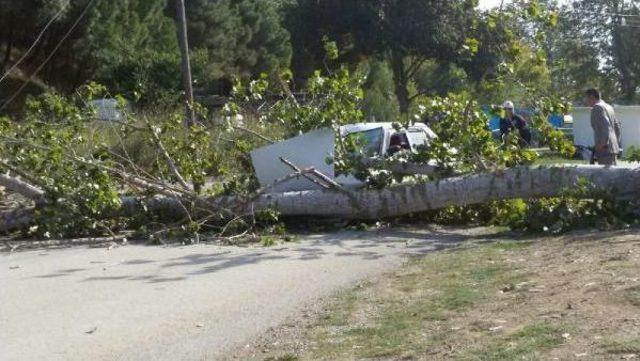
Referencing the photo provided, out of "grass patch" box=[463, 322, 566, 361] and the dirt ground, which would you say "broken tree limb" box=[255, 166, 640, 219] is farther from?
"grass patch" box=[463, 322, 566, 361]

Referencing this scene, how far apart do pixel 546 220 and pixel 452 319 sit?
17.1ft

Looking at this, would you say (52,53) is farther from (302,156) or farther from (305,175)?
(305,175)

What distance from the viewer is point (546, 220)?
484 inches

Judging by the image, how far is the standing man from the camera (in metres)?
13.3

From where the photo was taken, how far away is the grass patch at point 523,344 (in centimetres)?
605

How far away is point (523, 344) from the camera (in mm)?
6242

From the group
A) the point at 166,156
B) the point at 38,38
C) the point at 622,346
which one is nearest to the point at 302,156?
the point at 166,156

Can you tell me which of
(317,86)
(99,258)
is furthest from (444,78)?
(99,258)

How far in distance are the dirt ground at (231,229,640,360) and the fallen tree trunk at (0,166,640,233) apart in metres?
2.30

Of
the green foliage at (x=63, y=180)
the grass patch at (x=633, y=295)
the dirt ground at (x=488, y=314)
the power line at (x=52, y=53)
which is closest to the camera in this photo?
the dirt ground at (x=488, y=314)

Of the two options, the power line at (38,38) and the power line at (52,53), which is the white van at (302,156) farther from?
the power line at (52,53)

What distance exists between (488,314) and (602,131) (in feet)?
21.8

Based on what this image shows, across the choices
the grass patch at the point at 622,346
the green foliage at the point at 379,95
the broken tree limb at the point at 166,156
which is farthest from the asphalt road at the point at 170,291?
the green foliage at the point at 379,95

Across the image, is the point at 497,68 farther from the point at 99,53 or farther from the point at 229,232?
the point at 99,53
